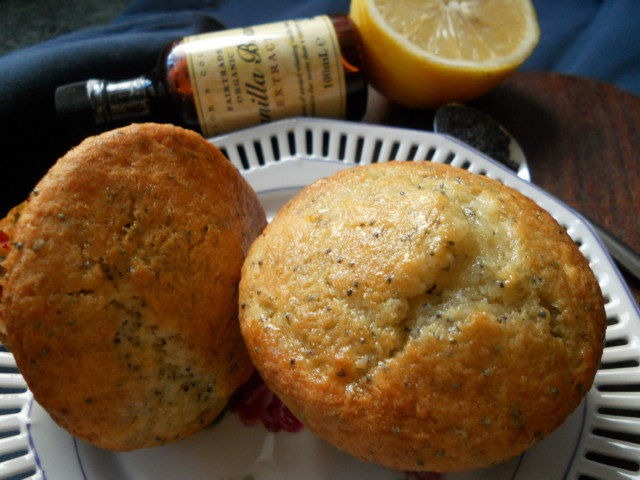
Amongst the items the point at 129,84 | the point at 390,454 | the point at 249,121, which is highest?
the point at 129,84

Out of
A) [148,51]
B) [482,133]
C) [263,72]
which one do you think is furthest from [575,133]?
[148,51]

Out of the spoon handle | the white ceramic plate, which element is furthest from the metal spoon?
the white ceramic plate

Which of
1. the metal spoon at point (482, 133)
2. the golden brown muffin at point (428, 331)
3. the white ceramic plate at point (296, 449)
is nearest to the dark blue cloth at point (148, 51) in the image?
the metal spoon at point (482, 133)

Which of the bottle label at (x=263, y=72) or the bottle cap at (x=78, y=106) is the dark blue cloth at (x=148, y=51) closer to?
the bottle cap at (x=78, y=106)

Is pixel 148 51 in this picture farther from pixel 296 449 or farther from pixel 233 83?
pixel 296 449

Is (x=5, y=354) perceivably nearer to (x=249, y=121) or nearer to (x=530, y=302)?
(x=249, y=121)

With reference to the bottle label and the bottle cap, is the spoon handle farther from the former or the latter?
the bottle cap

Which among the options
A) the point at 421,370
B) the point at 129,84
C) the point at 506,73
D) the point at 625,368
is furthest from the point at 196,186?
the point at 506,73
